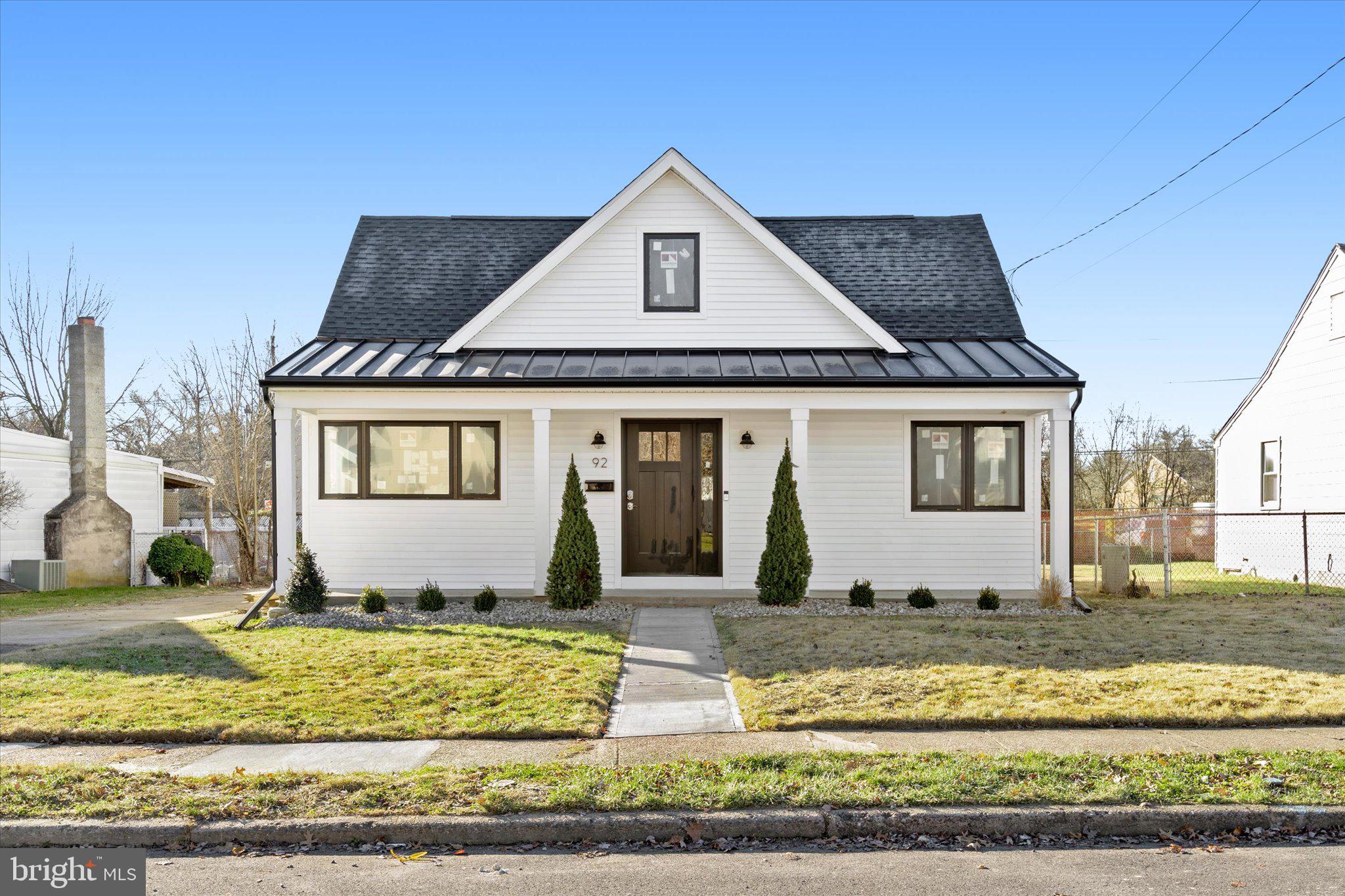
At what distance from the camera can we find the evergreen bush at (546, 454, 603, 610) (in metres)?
12.1

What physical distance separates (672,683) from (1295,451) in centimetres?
1641

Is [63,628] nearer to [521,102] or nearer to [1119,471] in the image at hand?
[521,102]

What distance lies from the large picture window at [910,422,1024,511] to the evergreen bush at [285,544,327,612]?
8.71m

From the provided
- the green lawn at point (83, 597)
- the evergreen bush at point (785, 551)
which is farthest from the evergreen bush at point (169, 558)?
the evergreen bush at point (785, 551)

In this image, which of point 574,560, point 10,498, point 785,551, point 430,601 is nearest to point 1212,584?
point 785,551

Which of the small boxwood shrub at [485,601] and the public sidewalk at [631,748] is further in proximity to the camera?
the small boxwood shrub at [485,601]

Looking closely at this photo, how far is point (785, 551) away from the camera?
40.2 feet

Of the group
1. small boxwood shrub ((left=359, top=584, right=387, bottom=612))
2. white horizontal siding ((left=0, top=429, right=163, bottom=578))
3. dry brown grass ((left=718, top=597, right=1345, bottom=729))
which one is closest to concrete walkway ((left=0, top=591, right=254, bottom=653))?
small boxwood shrub ((left=359, top=584, right=387, bottom=612))

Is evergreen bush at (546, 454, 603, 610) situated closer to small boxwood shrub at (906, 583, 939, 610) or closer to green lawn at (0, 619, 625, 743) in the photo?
green lawn at (0, 619, 625, 743)

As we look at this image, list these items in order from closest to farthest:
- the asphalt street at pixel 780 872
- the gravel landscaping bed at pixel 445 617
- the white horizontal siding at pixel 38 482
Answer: the asphalt street at pixel 780 872, the gravel landscaping bed at pixel 445 617, the white horizontal siding at pixel 38 482

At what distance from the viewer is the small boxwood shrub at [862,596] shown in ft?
41.0

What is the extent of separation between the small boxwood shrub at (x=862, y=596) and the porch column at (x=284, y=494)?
791cm

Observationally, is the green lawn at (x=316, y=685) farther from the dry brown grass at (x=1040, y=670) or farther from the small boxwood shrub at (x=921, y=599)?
the small boxwood shrub at (x=921, y=599)

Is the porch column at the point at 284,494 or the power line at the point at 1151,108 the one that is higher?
the power line at the point at 1151,108
